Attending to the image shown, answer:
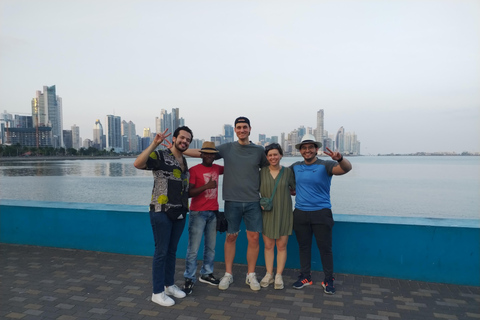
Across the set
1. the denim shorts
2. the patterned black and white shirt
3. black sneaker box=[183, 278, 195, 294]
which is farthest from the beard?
black sneaker box=[183, 278, 195, 294]

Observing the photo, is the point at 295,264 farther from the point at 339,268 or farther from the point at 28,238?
the point at 28,238

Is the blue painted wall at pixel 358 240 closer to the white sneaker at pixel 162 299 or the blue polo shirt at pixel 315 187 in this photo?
the blue polo shirt at pixel 315 187

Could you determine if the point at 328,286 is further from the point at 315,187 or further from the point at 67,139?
the point at 67,139

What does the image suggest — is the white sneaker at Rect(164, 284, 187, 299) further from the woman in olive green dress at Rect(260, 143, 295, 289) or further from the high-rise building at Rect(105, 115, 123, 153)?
the high-rise building at Rect(105, 115, 123, 153)

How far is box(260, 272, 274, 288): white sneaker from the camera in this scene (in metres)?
3.65

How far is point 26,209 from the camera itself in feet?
16.2

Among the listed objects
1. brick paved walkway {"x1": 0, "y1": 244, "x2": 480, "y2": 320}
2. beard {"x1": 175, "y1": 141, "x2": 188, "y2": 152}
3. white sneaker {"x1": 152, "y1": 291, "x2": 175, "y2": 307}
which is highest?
beard {"x1": 175, "y1": 141, "x2": 188, "y2": 152}

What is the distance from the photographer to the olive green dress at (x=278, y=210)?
3.65 metres

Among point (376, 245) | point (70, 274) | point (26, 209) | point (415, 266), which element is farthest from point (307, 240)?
point (26, 209)

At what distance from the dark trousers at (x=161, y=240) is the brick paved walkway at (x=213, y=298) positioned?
9.2 inches

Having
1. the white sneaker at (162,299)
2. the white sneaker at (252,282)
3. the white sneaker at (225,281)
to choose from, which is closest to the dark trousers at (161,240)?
the white sneaker at (162,299)

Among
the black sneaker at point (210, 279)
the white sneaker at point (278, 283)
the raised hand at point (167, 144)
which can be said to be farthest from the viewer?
the black sneaker at point (210, 279)

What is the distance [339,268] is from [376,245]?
0.49 meters

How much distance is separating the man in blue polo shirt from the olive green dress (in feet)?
0.29
